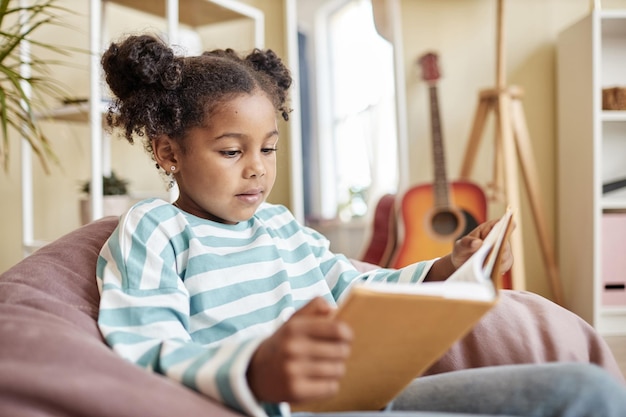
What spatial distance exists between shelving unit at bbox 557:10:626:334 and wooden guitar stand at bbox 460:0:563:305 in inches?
6.2

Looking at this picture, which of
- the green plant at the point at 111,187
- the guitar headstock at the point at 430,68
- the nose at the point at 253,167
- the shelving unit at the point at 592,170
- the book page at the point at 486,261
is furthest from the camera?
the guitar headstock at the point at 430,68

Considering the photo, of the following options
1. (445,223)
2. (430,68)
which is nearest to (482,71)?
(430,68)

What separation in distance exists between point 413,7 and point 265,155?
226cm

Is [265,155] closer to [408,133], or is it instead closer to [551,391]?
[551,391]

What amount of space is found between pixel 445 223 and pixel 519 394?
187cm

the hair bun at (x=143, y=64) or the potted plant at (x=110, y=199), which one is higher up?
the hair bun at (x=143, y=64)

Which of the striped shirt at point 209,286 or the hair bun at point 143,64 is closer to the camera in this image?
the striped shirt at point 209,286

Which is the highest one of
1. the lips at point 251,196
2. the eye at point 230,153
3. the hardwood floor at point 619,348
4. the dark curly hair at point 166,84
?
the dark curly hair at point 166,84

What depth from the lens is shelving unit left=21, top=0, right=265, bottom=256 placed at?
→ 2012 mm

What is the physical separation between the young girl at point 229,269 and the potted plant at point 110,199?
100cm

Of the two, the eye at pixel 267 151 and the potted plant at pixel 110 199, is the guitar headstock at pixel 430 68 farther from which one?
the eye at pixel 267 151

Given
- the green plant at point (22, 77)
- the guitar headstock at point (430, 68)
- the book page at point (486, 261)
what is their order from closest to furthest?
the book page at point (486, 261) < the green plant at point (22, 77) < the guitar headstock at point (430, 68)

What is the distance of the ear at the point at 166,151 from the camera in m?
1.05

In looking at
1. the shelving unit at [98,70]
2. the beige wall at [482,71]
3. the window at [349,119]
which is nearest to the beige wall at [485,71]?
the beige wall at [482,71]
